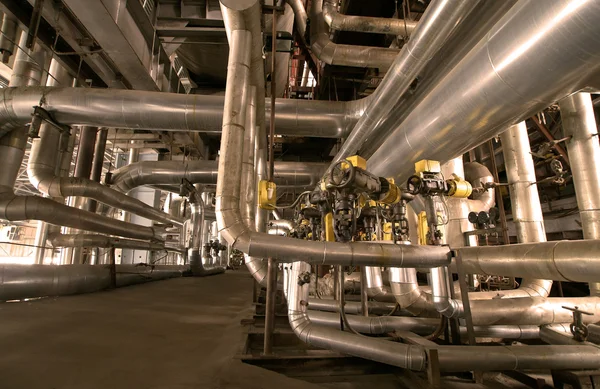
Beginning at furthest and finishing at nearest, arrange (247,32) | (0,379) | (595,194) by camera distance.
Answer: (595,194) → (247,32) → (0,379)

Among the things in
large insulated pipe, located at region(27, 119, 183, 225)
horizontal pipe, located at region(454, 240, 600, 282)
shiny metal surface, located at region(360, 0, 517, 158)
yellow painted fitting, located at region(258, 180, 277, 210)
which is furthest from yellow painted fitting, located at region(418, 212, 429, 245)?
large insulated pipe, located at region(27, 119, 183, 225)

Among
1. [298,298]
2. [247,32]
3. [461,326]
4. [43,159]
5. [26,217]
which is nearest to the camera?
[298,298]

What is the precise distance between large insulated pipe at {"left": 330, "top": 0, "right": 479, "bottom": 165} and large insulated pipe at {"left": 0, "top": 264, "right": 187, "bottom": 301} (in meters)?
3.99

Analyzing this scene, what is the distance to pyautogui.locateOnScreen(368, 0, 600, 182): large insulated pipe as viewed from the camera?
2.91ft

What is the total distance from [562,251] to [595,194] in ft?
6.07

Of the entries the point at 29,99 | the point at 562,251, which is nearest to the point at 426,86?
the point at 562,251

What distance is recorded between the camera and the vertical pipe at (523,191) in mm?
2988

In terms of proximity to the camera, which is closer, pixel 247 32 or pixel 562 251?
pixel 562 251

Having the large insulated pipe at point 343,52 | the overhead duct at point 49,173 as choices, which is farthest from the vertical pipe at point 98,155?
the large insulated pipe at point 343,52

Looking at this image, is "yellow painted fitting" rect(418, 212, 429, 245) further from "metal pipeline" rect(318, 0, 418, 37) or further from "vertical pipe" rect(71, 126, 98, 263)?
"vertical pipe" rect(71, 126, 98, 263)

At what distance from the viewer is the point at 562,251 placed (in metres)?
1.42

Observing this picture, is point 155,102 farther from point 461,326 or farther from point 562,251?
point 461,326

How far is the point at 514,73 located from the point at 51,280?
467 cm

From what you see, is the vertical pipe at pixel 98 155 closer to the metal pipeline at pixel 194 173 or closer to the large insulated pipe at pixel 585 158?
the metal pipeline at pixel 194 173
